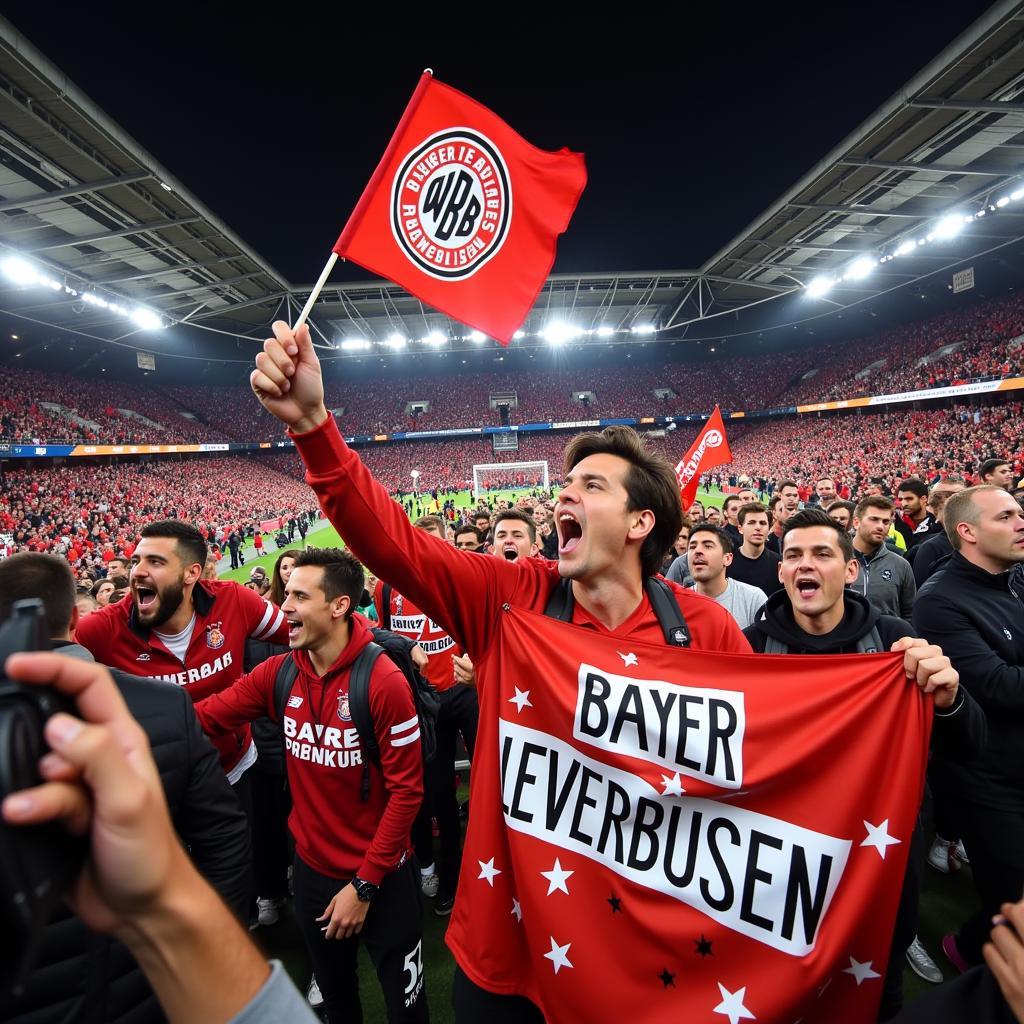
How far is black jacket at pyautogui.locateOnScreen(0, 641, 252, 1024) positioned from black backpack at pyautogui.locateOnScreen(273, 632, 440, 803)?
23.0 inches

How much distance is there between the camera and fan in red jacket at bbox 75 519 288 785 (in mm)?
3383

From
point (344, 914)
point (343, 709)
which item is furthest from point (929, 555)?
point (344, 914)

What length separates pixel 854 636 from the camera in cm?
271

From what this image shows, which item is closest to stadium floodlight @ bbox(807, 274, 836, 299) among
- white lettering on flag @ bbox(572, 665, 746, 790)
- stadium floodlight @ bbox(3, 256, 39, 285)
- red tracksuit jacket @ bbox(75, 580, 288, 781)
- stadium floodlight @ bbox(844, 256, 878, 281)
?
stadium floodlight @ bbox(844, 256, 878, 281)

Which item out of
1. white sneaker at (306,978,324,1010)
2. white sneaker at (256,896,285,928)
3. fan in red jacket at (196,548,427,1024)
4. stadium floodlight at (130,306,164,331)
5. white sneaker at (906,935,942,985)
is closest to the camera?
fan in red jacket at (196,548,427,1024)

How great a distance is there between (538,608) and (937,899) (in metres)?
3.90

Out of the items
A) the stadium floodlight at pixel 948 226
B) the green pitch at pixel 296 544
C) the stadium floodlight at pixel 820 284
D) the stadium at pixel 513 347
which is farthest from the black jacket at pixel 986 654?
the stadium floodlight at pixel 820 284

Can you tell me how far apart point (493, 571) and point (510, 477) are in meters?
42.0

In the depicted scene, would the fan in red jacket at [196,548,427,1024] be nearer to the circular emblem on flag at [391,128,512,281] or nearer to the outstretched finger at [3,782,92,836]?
the circular emblem on flag at [391,128,512,281]

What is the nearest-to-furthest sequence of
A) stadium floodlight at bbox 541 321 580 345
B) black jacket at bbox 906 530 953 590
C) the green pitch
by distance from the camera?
black jacket at bbox 906 530 953 590 < the green pitch < stadium floodlight at bbox 541 321 580 345

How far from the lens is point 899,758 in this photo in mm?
1802

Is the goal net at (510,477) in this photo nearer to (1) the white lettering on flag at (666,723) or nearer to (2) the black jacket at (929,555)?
(2) the black jacket at (929,555)

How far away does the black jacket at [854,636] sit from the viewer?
78.3 inches

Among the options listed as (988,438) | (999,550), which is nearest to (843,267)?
(988,438)
